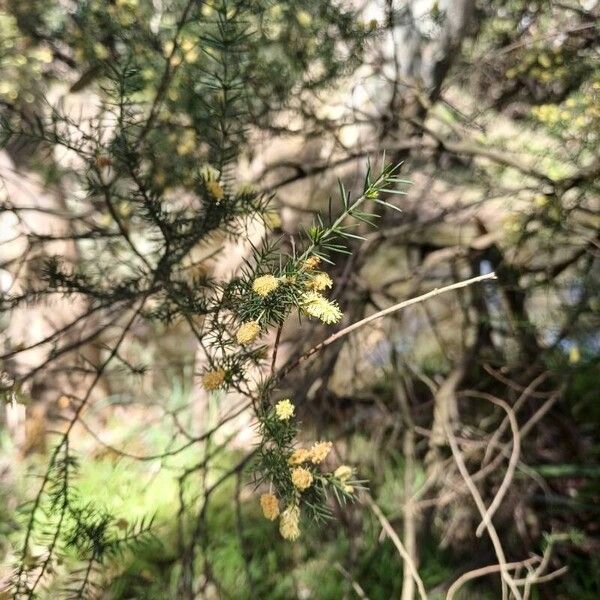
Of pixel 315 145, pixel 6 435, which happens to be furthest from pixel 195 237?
pixel 6 435

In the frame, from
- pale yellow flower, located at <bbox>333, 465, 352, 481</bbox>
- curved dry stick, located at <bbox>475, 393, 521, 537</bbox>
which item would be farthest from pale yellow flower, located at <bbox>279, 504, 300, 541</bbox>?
curved dry stick, located at <bbox>475, 393, 521, 537</bbox>

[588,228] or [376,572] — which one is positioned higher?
[588,228]

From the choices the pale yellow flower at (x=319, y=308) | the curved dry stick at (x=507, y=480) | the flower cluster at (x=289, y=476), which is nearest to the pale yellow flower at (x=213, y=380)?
the flower cluster at (x=289, y=476)

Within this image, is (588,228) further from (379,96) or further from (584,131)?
(379,96)

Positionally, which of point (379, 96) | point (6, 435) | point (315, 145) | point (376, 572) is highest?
Result: point (315, 145)

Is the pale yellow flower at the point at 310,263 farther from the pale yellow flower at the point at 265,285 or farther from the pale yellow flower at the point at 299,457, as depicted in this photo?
the pale yellow flower at the point at 299,457
